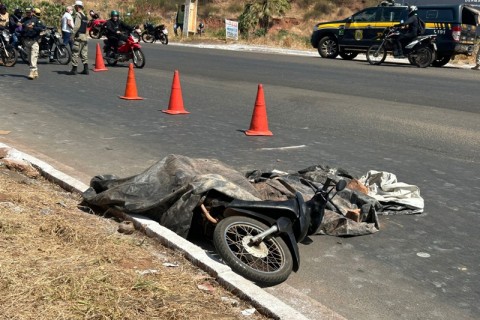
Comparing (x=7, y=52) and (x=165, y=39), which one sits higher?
(x=165, y=39)

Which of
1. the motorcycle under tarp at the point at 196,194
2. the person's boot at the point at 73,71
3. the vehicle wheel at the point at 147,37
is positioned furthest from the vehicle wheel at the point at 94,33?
the motorcycle under tarp at the point at 196,194

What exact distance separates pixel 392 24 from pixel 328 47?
3.23 m

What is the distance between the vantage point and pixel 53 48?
18.4m

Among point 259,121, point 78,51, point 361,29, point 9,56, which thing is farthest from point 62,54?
point 361,29

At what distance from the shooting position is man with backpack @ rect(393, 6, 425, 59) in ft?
70.0

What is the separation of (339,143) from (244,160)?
6.12 feet

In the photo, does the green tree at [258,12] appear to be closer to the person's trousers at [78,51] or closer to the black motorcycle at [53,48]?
the black motorcycle at [53,48]

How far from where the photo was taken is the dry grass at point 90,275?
3.16m

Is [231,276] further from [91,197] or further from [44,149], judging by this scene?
[44,149]

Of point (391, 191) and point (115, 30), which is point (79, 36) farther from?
point (391, 191)

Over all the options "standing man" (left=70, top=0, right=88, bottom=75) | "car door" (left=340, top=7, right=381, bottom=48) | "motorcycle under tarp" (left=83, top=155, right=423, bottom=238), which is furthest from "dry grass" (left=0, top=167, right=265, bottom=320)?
"car door" (left=340, top=7, right=381, bottom=48)

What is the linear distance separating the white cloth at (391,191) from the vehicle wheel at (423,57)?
1708cm

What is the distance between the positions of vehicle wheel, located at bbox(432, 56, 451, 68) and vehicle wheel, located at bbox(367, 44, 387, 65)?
2.31 meters

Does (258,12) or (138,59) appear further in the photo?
(258,12)
